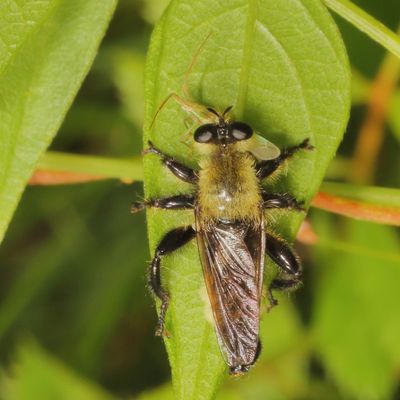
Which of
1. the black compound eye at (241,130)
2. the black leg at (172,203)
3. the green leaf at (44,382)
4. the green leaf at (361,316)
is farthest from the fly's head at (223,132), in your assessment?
the green leaf at (44,382)

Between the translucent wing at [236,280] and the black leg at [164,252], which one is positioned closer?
the black leg at [164,252]

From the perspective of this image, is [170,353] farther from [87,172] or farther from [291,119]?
[87,172]

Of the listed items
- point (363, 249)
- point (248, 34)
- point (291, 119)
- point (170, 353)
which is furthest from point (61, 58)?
point (363, 249)

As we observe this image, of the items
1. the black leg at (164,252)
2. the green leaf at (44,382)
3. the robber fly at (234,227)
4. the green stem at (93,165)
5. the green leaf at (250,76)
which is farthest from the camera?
the green leaf at (44,382)

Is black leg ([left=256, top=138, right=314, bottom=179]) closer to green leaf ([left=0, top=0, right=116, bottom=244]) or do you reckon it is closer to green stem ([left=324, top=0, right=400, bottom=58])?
green stem ([left=324, top=0, right=400, bottom=58])

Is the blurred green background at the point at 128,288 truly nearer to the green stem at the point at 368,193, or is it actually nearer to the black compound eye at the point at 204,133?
the green stem at the point at 368,193

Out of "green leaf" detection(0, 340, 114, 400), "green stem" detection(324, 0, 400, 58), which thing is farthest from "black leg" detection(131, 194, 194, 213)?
"green leaf" detection(0, 340, 114, 400)
